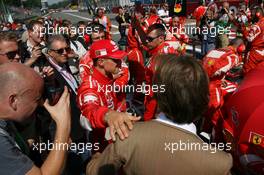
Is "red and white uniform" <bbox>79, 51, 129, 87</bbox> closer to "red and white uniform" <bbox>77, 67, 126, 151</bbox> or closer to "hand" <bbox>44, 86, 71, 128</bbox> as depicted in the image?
"red and white uniform" <bbox>77, 67, 126, 151</bbox>

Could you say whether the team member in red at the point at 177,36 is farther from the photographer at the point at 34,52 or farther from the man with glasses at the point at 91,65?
the photographer at the point at 34,52

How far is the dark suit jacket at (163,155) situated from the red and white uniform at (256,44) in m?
4.59

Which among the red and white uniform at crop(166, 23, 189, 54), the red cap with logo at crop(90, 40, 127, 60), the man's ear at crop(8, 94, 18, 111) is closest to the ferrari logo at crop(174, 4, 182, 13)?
the red and white uniform at crop(166, 23, 189, 54)

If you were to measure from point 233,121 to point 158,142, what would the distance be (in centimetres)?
108

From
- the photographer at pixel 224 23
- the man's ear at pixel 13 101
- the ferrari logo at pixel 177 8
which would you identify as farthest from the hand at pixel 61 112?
the ferrari logo at pixel 177 8

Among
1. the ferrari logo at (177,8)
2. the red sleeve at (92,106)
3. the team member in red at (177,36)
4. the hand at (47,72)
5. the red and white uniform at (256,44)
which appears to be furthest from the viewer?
the ferrari logo at (177,8)

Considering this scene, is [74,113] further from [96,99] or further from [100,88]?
[96,99]

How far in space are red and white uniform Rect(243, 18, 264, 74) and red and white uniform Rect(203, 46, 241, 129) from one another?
2586mm

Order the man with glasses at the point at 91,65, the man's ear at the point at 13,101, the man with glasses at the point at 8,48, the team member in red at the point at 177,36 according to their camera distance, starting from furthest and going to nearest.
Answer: the team member in red at the point at 177,36 → the man with glasses at the point at 91,65 → the man with glasses at the point at 8,48 → the man's ear at the point at 13,101

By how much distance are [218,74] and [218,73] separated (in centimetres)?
2

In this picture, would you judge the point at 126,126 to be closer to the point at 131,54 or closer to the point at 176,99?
the point at 176,99

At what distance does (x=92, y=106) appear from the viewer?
2.51 m

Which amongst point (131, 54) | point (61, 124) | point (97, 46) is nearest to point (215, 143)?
point (97, 46)

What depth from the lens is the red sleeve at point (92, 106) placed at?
2.18 meters
